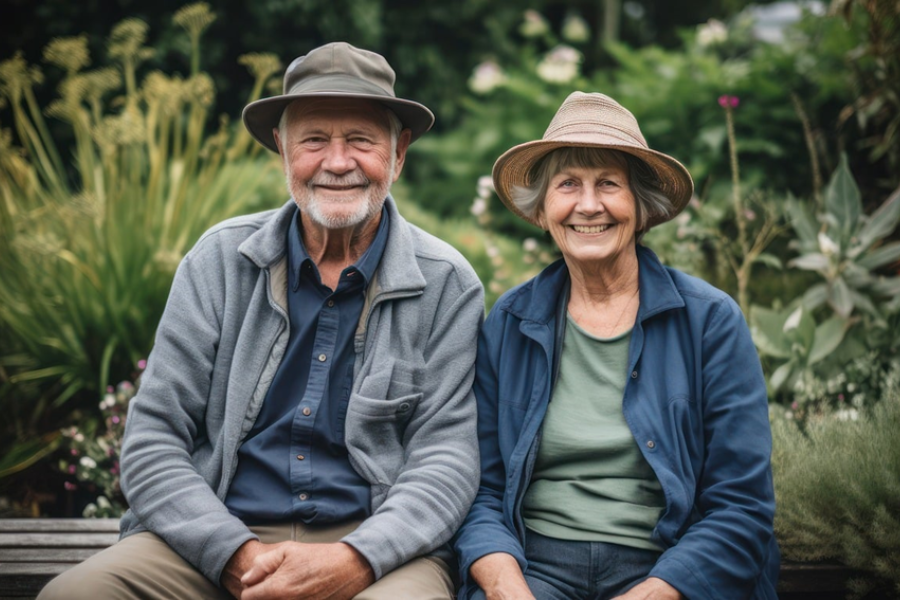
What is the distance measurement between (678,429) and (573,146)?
88 centimetres

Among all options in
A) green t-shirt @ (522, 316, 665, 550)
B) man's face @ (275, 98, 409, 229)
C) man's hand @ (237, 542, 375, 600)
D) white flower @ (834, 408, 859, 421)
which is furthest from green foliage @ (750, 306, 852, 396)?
man's hand @ (237, 542, 375, 600)

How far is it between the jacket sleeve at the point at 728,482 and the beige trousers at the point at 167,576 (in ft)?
2.12

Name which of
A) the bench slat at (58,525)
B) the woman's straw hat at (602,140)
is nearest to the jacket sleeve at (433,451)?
the woman's straw hat at (602,140)

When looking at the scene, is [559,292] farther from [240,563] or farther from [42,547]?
[42,547]

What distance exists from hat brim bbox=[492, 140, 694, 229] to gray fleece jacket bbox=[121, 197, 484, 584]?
1.07ft

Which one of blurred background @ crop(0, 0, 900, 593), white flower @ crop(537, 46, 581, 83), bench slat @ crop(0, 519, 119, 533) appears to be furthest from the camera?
white flower @ crop(537, 46, 581, 83)

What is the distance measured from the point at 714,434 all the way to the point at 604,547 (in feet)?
1.45

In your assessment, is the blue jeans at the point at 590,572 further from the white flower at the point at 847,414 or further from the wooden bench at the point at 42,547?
Result: the wooden bench at the point at 42,547

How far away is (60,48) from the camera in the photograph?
15.3 ft

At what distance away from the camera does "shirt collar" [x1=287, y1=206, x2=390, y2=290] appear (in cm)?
286

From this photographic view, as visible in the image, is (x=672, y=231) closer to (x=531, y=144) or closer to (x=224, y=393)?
(x=531, y=144)

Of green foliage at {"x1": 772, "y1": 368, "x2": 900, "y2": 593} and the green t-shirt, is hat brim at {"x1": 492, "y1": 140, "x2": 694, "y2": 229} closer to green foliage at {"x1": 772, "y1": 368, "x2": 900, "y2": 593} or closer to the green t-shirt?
the green t-shirt

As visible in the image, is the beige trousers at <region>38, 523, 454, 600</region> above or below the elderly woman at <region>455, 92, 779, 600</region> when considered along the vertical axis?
below

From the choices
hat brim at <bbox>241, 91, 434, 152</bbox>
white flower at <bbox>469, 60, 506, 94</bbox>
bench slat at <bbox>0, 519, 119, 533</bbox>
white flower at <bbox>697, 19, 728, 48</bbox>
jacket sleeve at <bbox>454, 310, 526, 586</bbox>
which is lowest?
bench slat at <bbox>0, 519, 119, 533</bbox>
